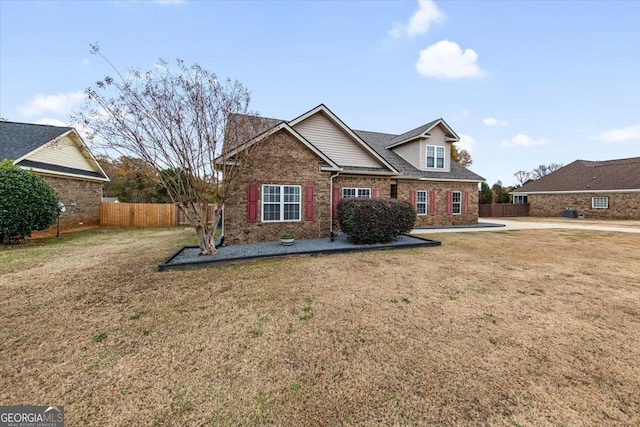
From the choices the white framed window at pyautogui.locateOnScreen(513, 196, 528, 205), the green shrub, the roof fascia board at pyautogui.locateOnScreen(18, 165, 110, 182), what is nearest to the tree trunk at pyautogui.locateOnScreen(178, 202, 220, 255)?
the green shrub

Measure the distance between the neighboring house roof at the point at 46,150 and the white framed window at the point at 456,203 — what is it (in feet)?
68.0

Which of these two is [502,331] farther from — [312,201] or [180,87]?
[180,87]

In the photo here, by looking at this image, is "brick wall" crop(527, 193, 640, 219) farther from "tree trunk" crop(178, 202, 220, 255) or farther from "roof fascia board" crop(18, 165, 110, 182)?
"roof fascia board" crop(18, 165, 110, 182)

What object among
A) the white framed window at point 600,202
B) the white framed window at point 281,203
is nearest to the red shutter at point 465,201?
the white framed window at point 281,203

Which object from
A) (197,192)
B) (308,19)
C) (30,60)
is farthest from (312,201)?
(30,60)

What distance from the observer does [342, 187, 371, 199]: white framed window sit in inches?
521

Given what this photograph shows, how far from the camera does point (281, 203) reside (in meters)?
10.8

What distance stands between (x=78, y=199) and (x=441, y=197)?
23.5 meters

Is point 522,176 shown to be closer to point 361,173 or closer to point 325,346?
point 361,173

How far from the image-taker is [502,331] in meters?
3.63

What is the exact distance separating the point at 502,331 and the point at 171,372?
4.33 m

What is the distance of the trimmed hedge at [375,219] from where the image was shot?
31.8 feet

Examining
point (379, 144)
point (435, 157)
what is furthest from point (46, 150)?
point (435, 157)

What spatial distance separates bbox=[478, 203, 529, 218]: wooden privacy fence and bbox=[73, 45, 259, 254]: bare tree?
90.1 feet
